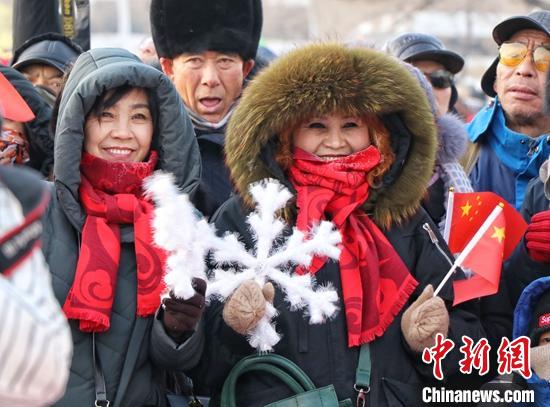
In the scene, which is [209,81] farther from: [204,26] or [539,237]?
[539,237]

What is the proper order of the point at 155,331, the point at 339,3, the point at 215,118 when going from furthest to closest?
the point at 339,3 → the point at 215,118 → the point at 155,331

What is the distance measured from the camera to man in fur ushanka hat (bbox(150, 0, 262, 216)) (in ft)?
16.0

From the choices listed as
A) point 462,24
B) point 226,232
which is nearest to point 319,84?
point 226,232

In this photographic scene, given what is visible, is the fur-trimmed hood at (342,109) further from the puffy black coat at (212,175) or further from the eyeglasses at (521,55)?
the eyeglasses at (521,55)

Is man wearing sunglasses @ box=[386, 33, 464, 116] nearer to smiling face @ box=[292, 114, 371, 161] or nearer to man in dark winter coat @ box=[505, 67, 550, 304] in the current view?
man in dark winter coat @ box=[505, 67, 550, 304]

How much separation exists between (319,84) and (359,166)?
34cm

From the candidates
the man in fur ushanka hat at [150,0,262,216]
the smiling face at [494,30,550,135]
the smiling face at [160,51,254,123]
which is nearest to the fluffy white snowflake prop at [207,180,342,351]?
the man in fur ushanka hat at [150,0,262,216]

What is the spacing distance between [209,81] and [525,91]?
5.04 ft

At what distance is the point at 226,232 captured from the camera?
3.82 metres

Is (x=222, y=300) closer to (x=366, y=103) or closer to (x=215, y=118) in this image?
(x=366, y=103)

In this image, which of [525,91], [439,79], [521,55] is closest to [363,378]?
[525,91]

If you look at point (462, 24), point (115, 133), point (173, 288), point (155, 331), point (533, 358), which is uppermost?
point (115, 133)

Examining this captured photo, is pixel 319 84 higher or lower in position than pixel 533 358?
higher

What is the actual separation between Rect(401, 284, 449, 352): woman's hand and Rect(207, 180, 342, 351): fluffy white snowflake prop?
1.02 feet
